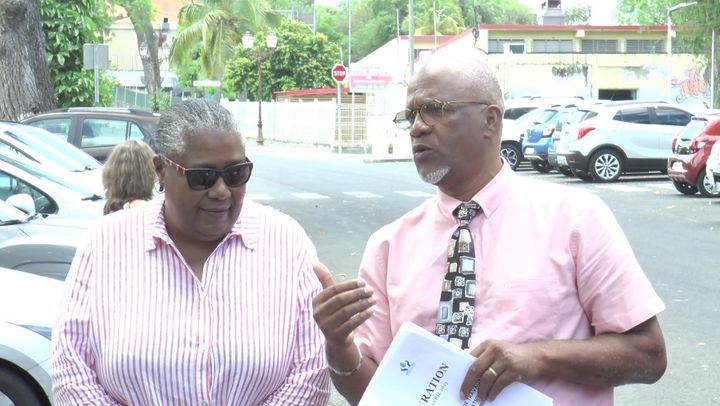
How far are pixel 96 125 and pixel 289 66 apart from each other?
49.7 metres

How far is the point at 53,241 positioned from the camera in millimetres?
8336

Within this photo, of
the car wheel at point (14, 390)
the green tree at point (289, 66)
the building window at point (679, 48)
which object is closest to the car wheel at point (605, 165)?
the car wheel at point (14, 390)

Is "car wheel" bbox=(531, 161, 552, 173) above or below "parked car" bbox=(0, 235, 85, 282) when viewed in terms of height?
below

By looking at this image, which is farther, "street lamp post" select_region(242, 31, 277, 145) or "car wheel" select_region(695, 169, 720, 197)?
"street lamp post" select_region(242, 31, 277, 145)

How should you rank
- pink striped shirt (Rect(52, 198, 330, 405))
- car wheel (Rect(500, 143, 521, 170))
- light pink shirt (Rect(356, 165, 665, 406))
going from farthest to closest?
1. car wheel (Rect(500, 143, 521, 170))
2. pink striped shirt (Rect(52, 198, 330, 405))
3. light pink shirt (Rect(356, 165, 665, 406))

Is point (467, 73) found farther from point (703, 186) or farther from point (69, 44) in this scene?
point (69, 44)

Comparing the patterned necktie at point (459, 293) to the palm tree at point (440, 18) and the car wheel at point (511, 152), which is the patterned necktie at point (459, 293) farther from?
the palm tree at point (440, 18)

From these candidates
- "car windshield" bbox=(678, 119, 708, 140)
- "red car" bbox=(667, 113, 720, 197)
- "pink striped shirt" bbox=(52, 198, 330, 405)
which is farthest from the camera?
"car windshield" bbox=(678, 119, 708, 140)

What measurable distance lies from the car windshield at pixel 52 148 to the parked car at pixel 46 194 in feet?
6.39

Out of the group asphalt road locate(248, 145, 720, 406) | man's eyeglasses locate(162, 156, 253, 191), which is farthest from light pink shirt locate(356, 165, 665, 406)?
asphalt road locate(248, 145, 720, 406)

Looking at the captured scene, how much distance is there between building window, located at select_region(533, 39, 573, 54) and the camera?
60.2 meters

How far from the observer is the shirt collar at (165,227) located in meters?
3.35

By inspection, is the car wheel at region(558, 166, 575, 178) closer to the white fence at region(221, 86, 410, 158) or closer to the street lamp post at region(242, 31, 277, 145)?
the white fence at region(221, 86, 410, 158)

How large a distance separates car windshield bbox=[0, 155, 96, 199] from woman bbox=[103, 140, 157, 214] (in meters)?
3.88
